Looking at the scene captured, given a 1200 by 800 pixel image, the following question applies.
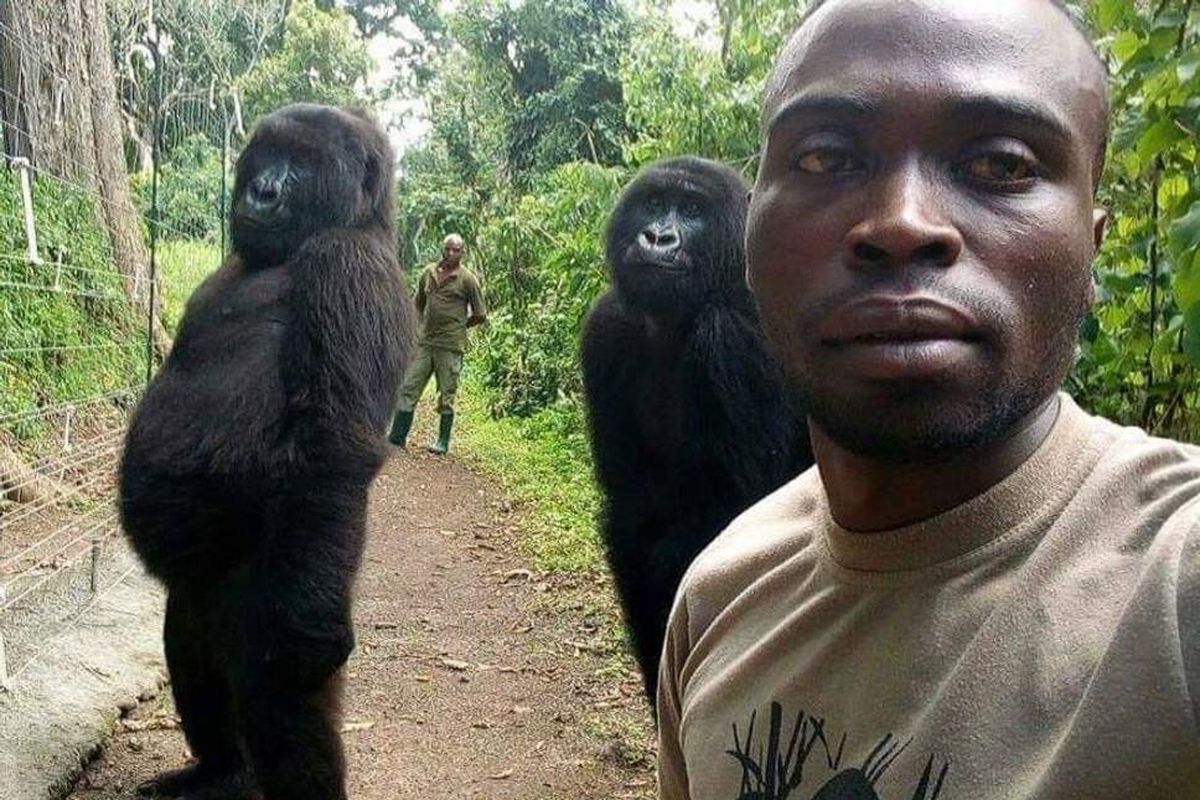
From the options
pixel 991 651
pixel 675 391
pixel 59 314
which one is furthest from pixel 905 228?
pixel 59 314

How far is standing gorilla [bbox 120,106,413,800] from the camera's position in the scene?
3.41m

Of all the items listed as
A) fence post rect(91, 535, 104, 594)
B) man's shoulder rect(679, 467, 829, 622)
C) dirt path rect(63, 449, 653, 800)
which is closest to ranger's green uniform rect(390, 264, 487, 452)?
dirt path rect(63, 449, 653, 800)

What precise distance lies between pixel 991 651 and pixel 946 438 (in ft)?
0.62

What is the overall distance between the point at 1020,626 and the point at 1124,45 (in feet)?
7.08

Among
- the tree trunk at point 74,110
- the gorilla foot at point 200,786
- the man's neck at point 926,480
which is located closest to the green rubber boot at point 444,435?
the tree trunk at point 74,110

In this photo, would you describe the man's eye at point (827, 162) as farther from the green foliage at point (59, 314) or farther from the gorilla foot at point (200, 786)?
the green foliage at point (59, 314)

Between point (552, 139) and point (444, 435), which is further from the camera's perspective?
point (552, 139)

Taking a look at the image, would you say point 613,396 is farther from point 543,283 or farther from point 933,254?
point 543,283

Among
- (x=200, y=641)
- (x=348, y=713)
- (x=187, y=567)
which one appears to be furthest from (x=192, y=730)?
(x=348, y=713)

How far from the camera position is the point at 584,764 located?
4.54 metres

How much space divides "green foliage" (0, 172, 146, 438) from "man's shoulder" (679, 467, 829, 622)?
14.3 ft

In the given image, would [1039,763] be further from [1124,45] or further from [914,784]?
[1124,45]

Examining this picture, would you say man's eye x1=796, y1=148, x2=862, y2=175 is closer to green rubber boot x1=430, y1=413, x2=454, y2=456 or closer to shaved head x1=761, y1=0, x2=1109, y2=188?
shaved head x1=761, y1=0, x2=1109, y2=188

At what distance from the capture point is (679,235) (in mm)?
4113
